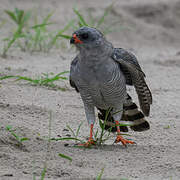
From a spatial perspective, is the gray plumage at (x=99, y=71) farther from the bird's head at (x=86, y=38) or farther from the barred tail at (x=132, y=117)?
the barred tail at (x=132, y=117)

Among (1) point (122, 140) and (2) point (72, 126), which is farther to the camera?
(2) point (72, 126)

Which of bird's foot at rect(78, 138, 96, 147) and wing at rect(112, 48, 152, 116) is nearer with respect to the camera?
bird's foot at rect(78, 138, 96, 147)

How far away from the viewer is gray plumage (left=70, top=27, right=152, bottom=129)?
4418mm

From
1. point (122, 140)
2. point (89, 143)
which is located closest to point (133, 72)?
point (122, 140)

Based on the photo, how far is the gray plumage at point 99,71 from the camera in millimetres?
4418

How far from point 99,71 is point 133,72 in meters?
0.62

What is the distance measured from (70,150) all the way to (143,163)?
29.9 inches

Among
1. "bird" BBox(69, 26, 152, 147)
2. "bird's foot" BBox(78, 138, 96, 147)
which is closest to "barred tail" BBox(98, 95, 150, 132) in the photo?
"bird" BBox(69, 26, 152, 147)

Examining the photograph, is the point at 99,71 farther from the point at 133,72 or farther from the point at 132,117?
the point at 132,117

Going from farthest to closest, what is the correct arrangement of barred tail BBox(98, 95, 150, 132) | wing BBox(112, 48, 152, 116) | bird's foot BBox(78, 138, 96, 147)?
barred tail BBox(98, 95, 150, 132), wing BBox(112, 48, 152, 116), bird's foot BBox(78, 138, 96, 147)

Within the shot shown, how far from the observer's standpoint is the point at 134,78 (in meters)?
5.03

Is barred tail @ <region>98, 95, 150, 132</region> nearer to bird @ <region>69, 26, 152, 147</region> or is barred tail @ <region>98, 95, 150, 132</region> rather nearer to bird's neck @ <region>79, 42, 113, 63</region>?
bird @ <region>69, 26, 152, 147</region>

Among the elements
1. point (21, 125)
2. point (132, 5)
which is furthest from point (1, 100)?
point (132, 5)

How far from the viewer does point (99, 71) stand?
4.41 meters
